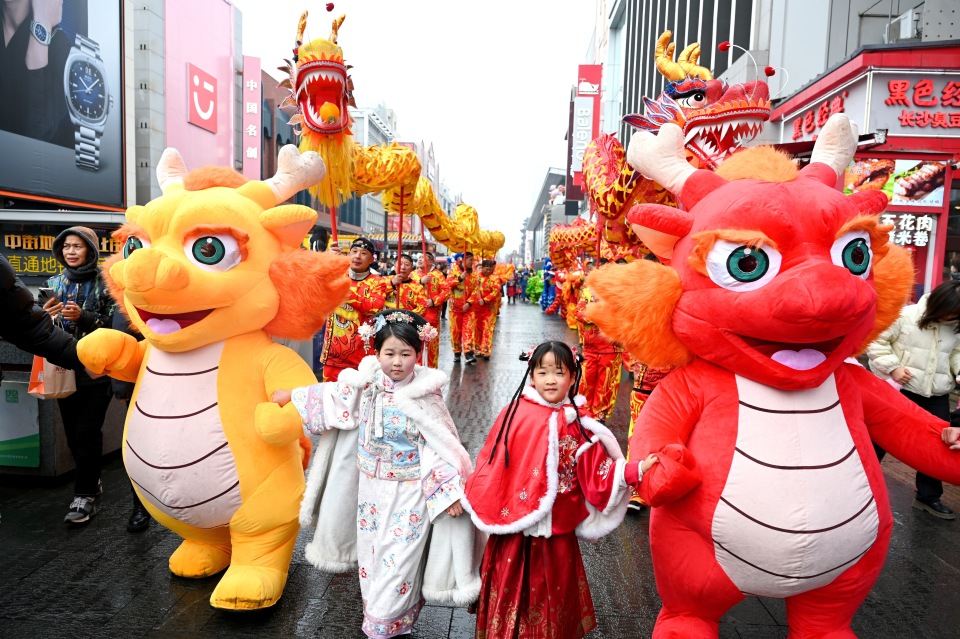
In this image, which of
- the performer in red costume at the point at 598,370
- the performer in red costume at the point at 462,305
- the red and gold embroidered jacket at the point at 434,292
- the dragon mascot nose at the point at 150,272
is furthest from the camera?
the performer in red costume at the point at 462,305

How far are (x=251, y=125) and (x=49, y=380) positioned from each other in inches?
929

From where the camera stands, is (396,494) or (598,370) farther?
(598,370)

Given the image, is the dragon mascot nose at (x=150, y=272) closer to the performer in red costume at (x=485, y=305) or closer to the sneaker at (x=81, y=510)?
the sneaker at (x=81, y=510)

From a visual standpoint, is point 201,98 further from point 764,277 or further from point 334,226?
point 764,277

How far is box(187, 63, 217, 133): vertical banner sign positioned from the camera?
72.3ft

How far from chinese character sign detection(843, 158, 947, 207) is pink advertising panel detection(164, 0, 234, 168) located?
1687 centimetres

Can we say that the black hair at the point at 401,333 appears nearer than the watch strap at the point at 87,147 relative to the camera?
Yes

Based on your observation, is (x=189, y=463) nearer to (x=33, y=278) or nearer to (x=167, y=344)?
(x=167, y=344)

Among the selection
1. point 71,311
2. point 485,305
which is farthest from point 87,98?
point 71,311

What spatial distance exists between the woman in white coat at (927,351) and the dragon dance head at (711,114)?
161cm

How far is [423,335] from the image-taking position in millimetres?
2885

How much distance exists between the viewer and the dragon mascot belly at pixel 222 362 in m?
2.93

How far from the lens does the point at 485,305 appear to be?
11.2 meters

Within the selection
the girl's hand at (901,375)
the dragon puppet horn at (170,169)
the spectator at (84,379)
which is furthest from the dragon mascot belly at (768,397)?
the spectator at (84,379)
